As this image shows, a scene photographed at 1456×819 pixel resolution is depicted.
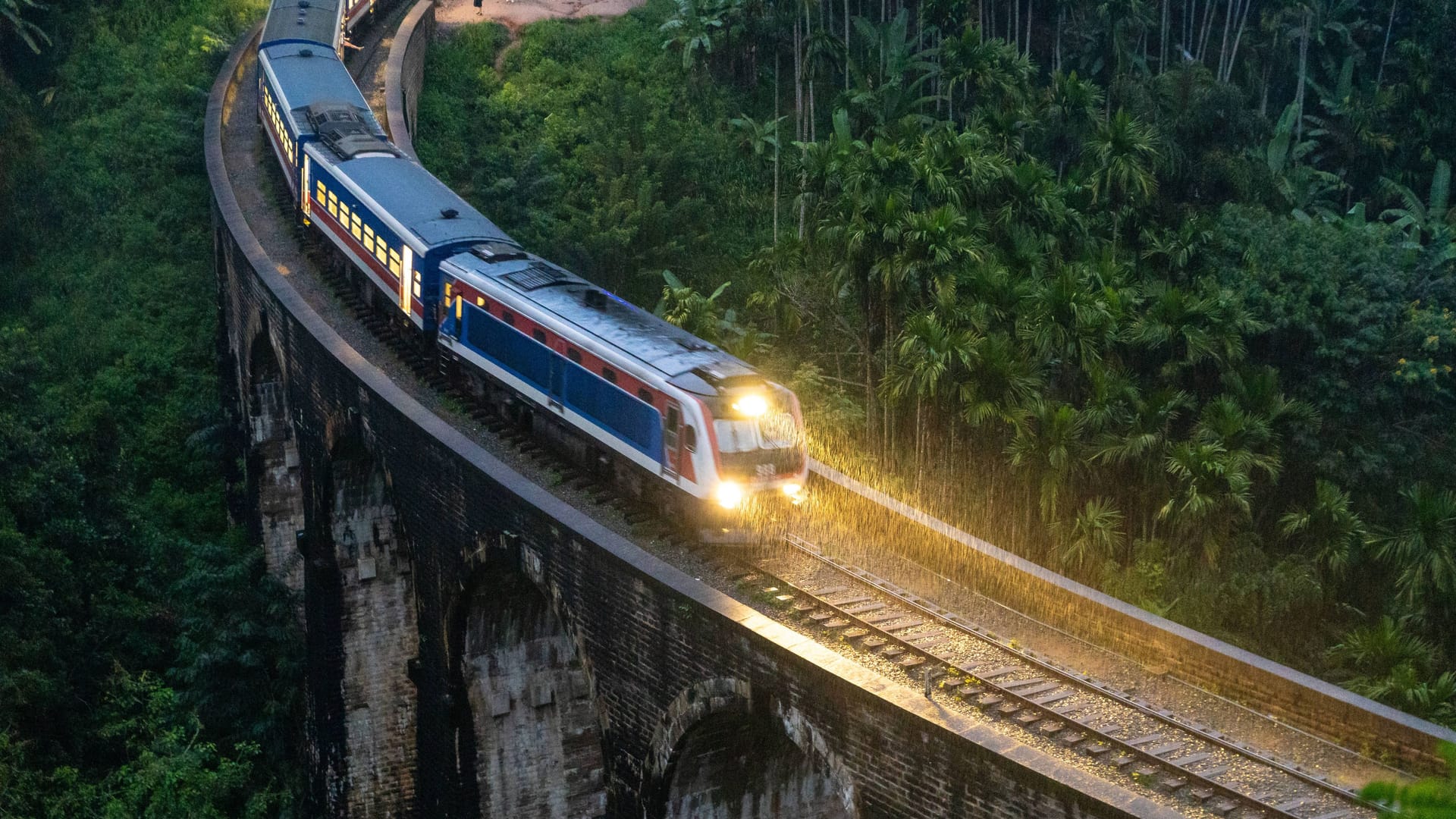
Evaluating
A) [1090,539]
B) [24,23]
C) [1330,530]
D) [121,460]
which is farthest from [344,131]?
[24,23]

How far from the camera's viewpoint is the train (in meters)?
17.8

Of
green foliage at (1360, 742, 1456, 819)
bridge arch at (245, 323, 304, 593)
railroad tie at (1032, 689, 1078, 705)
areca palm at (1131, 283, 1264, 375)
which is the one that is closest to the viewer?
green foliage at (1360, 742, 1456, 819)

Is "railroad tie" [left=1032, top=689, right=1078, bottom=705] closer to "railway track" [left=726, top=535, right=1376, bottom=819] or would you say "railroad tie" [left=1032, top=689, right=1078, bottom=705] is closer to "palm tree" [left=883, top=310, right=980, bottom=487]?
"railway track" [left=726, top=535, right=1376, bottom=819]

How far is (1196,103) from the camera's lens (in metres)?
31.6

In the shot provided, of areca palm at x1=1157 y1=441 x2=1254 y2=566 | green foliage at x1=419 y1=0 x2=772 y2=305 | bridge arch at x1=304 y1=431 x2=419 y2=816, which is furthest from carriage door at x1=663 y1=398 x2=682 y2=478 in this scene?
green foliage at x1=419 y1=0 x2=772 y2=305

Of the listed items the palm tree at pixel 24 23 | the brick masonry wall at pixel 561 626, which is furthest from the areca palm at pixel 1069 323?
the palm tree at pixel 24 23

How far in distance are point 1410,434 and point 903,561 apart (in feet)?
42.5

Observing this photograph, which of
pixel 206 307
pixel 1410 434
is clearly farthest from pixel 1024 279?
pixel 206 307

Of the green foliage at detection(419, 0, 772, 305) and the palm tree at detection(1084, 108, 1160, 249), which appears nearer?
the palm tree at detection(1084, 108, 1160, 249)

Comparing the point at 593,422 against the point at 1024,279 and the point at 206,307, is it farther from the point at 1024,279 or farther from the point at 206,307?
the point at 206,307

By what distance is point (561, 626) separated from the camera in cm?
2042

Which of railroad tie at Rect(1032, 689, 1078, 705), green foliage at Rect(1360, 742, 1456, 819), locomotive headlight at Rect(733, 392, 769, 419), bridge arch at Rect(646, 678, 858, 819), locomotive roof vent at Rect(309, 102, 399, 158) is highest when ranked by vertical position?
locomotive roof vent at Rect(309, 102, 399, 158)

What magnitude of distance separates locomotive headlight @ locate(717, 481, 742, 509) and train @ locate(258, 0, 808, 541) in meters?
0.02

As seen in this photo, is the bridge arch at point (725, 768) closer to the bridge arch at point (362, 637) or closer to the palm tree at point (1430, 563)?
the bridge arch at point (362, 637)
